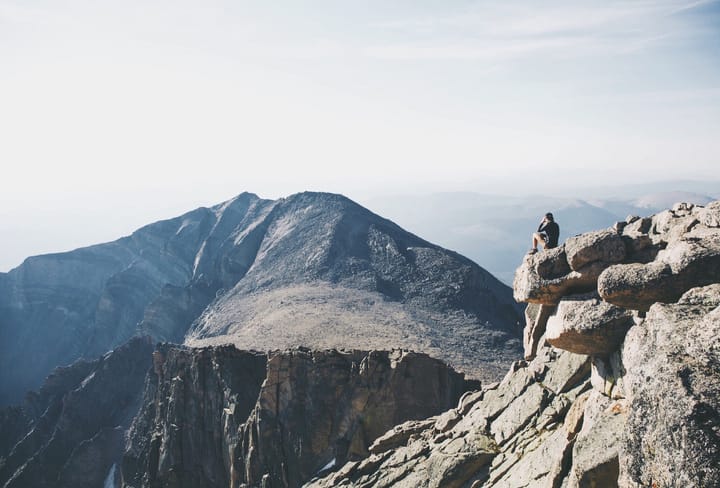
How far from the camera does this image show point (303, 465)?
47.2 m

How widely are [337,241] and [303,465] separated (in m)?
82.3

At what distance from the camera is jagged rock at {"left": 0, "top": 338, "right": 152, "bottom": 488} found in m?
81.9

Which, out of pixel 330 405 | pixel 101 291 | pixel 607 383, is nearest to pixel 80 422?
Answer: pixel 330 405

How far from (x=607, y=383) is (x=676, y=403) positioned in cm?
695

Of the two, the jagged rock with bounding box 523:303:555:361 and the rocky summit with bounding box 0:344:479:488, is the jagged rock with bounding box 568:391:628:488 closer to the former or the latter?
the jagged rock with bounding box 523:303:555:361

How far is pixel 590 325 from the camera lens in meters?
18.5

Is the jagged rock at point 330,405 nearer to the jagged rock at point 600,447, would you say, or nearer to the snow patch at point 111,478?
the jagged rock at point 600,447

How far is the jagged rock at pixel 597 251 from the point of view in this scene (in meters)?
20.8

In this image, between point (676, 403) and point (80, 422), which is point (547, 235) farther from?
point (80, 422)

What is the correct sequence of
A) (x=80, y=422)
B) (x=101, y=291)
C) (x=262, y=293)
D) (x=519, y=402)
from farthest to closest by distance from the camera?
(x=101, y=291), (x=262, y=293), (x=80, y=422), (x=519, y=402)

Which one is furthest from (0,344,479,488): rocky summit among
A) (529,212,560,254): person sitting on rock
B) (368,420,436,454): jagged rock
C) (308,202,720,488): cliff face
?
(529,212,560,254): person sitting on rock

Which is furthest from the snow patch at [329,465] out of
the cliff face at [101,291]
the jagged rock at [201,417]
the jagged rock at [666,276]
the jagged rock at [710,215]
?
the cliff face at [101,291]

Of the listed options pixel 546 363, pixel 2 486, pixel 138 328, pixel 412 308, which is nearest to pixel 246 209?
pixel 138 328

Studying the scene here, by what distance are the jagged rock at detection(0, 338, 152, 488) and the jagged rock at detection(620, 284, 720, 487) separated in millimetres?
87604
